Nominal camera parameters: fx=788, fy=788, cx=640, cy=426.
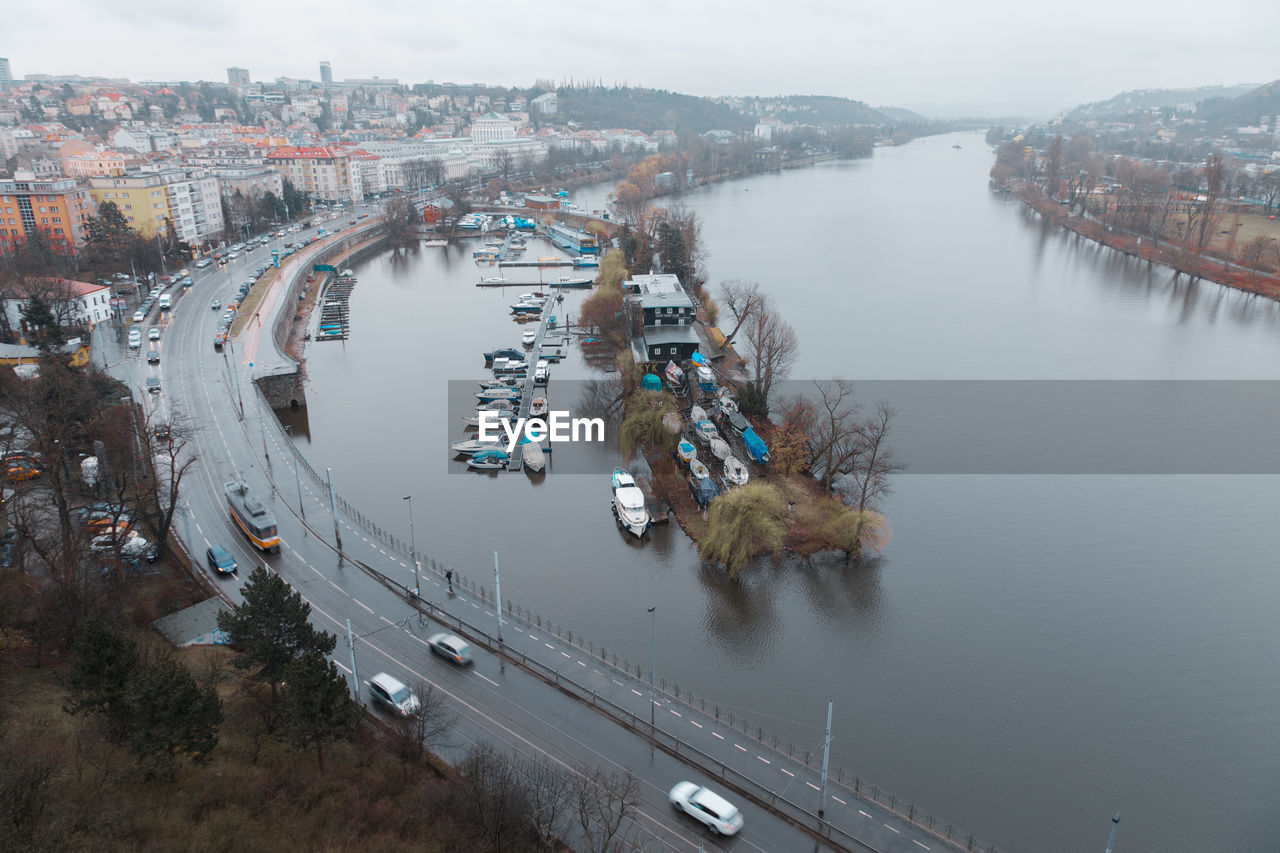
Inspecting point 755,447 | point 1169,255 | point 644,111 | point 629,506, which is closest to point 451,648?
point 629,506

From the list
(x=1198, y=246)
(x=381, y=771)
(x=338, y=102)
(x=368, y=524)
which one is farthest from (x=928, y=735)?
(x=338, y=102)

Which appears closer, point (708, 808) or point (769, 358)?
point (708, 808)

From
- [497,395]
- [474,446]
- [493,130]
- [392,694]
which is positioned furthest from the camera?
[493,130]

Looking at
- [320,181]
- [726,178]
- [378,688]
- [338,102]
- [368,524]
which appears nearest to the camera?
[378,688]

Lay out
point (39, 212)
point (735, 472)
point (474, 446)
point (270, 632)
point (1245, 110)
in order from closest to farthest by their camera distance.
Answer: point (270, 632) < point (735, 472) < point (474, 446) < point (39, 212) < point (1245, 110)

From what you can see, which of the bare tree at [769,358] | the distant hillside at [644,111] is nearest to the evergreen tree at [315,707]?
the bare tree at [769,358]

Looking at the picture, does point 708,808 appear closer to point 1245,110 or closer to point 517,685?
point 517,685

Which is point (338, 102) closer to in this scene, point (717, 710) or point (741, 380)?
point (741, 380)
